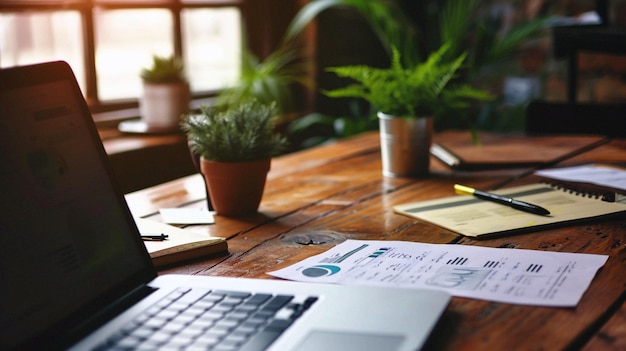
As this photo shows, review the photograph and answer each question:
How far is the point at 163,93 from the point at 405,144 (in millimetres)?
1206

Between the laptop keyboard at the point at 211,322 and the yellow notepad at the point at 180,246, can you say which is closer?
the laptop keyboard at the point at 211,322

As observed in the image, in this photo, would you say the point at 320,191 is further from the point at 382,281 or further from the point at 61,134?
the point at 61,134

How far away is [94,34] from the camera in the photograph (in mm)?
2904

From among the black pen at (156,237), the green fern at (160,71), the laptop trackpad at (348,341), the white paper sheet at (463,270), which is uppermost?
the green fern at (160,71)

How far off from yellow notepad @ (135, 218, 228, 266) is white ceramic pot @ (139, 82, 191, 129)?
151 cm

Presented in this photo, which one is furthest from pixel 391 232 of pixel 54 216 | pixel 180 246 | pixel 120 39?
pixel 120 39

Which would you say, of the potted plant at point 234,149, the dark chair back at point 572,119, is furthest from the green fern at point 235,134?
the dark chair back at point 572,119

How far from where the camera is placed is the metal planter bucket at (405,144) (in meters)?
1.71

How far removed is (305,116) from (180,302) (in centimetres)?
276

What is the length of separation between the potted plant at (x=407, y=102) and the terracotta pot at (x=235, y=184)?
0.34m

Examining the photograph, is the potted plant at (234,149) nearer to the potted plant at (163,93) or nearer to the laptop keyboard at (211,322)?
the laptop keyboard at (211,322)

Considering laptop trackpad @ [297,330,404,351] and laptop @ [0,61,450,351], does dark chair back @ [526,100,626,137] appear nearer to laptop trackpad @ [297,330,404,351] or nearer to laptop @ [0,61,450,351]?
laptop @ [0,61,450,351]

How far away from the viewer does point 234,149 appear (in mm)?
1397

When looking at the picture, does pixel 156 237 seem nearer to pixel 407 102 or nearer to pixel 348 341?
pixel 348 341
